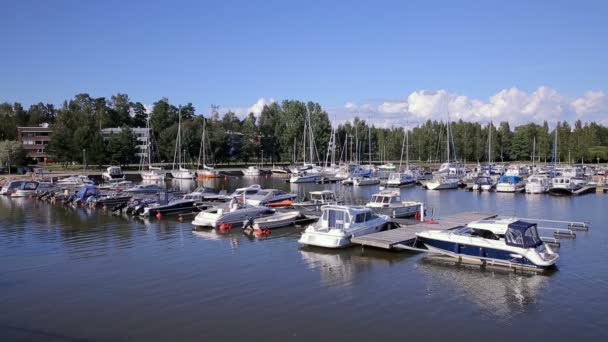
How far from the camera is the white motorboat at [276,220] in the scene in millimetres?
34600

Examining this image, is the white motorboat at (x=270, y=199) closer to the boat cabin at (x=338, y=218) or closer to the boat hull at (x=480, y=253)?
the boat cabin at (x=338, y=218)

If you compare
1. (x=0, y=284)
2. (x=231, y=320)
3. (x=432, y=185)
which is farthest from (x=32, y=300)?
(x=432, y=185)

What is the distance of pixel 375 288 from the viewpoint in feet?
70.0

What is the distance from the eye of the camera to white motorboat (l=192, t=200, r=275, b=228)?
117ft

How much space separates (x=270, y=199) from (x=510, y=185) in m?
36.4

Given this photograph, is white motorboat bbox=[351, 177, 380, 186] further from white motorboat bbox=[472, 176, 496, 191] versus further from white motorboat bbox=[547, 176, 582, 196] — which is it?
white motorboat bbox=[547, 176, 582, 196]

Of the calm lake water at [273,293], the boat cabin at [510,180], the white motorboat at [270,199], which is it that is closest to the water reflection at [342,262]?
the calm lake water at [273,293]

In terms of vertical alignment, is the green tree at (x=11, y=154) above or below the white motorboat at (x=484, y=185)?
above

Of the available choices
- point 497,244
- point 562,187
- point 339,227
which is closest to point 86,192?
point 339,227

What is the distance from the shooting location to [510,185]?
2589 inches

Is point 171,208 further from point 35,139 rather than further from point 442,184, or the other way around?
point 35,139

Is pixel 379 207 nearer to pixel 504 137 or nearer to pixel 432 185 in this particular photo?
pixel 432 185

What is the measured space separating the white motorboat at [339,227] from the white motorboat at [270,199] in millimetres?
14328

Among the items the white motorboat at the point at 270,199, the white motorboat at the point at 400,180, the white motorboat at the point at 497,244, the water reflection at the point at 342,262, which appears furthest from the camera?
the white motorboat at the point at 400,180
